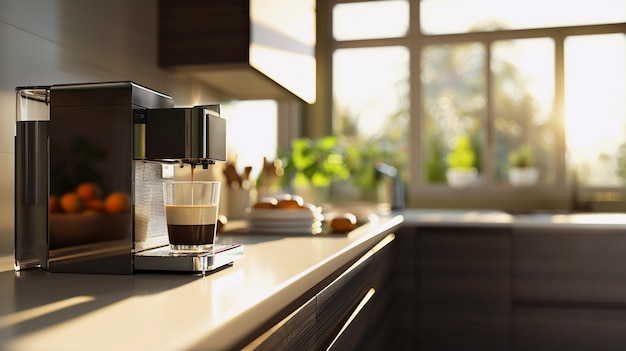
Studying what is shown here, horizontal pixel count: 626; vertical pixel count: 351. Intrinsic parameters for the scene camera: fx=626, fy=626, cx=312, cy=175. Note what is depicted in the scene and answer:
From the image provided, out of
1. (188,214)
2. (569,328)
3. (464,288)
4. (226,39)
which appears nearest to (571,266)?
(569,328)

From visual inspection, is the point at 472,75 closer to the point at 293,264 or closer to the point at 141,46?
the point at 141,46

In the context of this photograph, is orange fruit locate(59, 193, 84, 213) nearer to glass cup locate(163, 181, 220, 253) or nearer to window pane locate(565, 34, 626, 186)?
glass cup locate(163, 181, 220, 253)

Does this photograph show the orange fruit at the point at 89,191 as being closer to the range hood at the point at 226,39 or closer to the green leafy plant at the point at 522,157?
the range hood at the point at 226,39

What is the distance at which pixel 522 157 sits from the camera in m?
3.74

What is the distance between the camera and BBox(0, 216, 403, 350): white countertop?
0.62 meters

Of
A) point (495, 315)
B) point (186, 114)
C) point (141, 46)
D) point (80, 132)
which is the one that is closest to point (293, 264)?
point (186, 114)

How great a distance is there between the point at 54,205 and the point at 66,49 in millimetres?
530

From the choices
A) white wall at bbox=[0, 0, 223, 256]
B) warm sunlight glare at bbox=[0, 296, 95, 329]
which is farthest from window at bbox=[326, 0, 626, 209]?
warm sunlight glare at bbox=[0, 296, 95, 329]

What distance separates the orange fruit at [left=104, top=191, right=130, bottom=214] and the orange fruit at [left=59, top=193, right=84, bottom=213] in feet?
0.15

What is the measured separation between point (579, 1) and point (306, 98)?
2.05 metres

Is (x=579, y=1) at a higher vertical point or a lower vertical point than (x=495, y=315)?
higher

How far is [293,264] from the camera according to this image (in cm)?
118

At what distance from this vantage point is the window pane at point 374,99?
13.0ft

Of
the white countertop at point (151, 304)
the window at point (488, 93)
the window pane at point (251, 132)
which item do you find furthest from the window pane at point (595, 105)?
the white countertop at point (151, 304)
